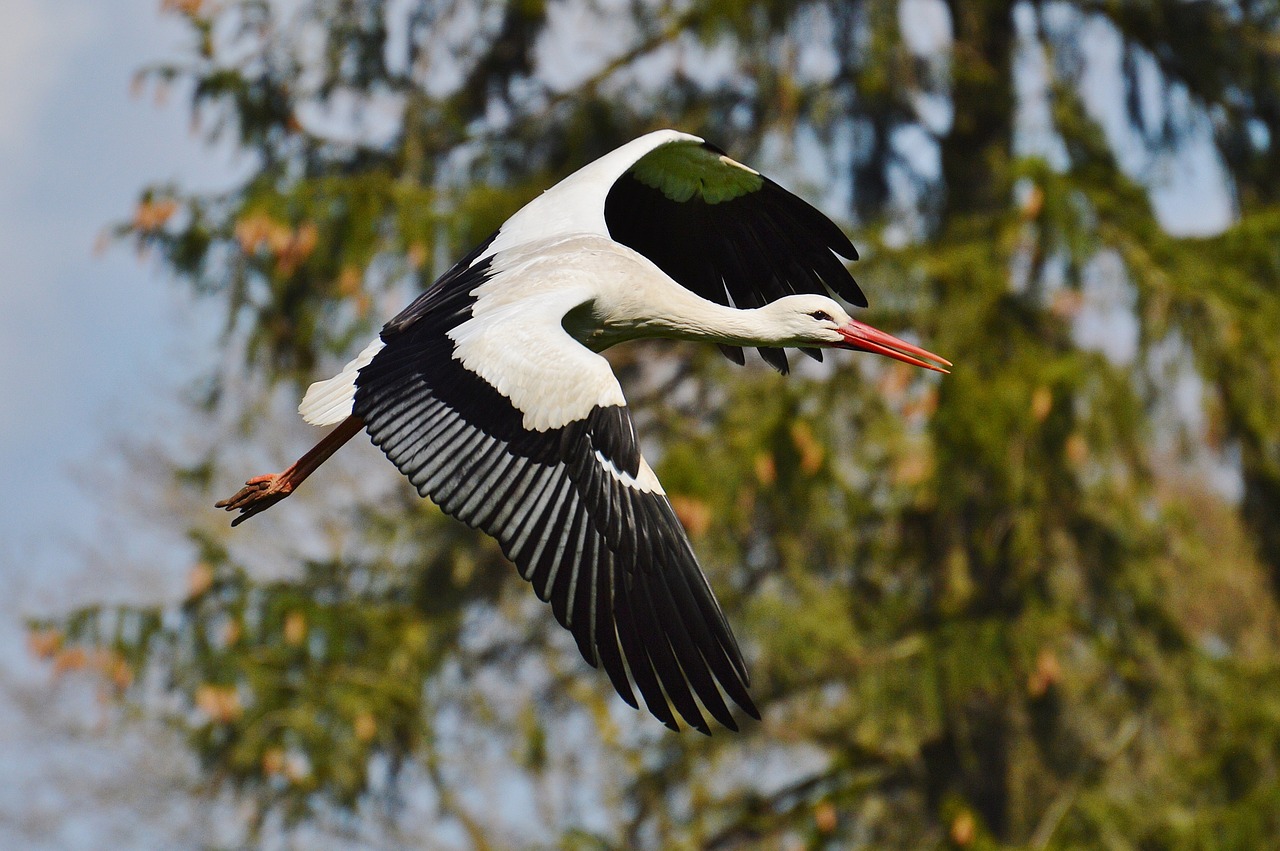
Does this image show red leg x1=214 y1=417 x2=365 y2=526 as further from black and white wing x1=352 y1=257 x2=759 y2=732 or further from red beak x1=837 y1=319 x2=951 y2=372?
red beak x1=837 y1=319 x2=951 y2=372

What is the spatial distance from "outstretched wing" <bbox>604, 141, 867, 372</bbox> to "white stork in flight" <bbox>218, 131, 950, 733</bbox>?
1.56 ft

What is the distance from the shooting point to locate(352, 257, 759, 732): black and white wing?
4.13 metres

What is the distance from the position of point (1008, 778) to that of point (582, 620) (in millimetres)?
6521

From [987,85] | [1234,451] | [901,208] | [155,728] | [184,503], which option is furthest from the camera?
[184,503]

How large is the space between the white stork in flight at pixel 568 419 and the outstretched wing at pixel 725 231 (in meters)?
0.48

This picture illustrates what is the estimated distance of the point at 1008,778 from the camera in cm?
1011

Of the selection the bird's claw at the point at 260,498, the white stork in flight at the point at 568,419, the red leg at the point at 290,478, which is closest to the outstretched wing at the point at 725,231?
the white stork in flight at the point at 568,419

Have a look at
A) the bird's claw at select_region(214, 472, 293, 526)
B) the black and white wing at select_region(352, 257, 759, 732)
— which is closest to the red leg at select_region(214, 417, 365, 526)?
the bird's claw at select_region(214, 472, 293, 526)

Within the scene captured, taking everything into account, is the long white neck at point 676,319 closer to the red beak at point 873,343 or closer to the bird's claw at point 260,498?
the red beak at point 873,343

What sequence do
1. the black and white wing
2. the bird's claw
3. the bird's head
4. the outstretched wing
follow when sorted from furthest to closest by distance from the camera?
the outstretched wing → the bird's head → the bird's claw → the black and white wing

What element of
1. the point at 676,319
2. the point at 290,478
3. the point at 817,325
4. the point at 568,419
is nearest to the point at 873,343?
the point at 817,325

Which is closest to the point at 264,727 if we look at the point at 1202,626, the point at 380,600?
the point at 380,600

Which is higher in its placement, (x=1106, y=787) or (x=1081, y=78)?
(x=1081, y=78)

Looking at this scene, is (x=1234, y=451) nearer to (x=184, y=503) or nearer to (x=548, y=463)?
(x=548, y=463)
